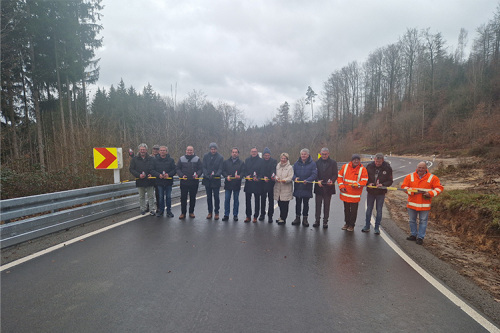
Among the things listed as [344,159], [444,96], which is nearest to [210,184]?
[344,159]

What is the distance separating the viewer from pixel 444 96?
47500 millimetres

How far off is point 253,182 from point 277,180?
2.20ft

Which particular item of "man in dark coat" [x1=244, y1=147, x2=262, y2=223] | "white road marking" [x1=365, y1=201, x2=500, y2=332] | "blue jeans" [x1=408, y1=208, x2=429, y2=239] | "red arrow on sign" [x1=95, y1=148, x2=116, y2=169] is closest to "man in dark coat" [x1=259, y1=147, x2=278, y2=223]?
"man in dark coat" [x1=244, y1=147, x2=262, y2=223]

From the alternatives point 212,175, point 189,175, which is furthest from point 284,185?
point 189,175

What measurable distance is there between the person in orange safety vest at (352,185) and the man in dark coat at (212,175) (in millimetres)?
3280

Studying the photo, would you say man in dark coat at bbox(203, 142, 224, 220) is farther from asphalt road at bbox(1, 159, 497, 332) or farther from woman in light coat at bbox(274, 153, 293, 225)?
asphalt road at bbox(1, 159, 497, 332)

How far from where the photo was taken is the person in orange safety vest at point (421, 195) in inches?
227

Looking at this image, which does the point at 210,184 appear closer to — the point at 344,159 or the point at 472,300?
the point at 472,300

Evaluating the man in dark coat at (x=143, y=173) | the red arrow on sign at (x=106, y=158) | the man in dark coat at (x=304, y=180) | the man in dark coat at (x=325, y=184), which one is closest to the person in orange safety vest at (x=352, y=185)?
the man in dark coat at (x=325, y=184)

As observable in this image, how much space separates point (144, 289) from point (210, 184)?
4.23m

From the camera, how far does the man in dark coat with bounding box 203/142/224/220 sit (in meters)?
7.55

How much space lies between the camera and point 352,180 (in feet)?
22.1

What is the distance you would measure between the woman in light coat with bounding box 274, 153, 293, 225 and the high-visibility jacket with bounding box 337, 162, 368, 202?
1283 millimetres

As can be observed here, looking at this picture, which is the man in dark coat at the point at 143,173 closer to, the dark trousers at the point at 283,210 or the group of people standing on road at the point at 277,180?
the group of people standing on road at the point at 277,180
